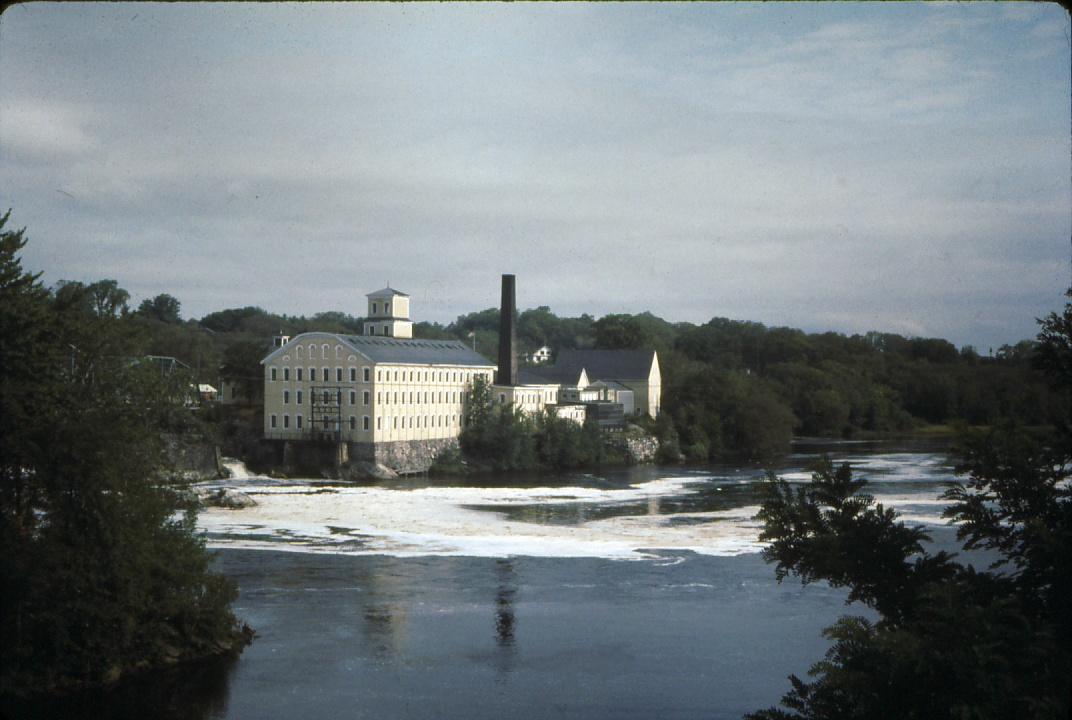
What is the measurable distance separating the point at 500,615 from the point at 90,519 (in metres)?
6.92

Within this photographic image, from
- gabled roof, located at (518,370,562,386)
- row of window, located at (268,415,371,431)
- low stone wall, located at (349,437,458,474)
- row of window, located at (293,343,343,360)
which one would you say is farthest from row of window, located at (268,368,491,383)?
gabled roof, located at (518,370,562,386)

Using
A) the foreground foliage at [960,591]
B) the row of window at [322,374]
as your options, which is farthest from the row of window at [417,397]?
the foreground foliage at [960,591]

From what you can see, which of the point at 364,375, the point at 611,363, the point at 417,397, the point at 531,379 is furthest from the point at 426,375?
the point at 611,363

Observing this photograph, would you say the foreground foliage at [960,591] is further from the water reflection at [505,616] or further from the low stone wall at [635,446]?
the low stone wall at [635,446]

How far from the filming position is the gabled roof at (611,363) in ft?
212

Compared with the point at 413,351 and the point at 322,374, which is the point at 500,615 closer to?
the point at 322,374

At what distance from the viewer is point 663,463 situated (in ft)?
176

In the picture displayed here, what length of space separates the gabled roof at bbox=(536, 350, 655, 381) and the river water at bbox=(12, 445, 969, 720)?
104 ft

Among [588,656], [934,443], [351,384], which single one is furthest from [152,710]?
[934,443]

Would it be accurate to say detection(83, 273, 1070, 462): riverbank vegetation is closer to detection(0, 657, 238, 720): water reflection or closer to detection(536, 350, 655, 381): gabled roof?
detection(536, 350, 655, 381): gabled roof

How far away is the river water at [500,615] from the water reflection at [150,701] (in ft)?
0.13

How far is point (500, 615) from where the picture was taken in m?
18.3

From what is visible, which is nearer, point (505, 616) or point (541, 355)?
point (505, 616)

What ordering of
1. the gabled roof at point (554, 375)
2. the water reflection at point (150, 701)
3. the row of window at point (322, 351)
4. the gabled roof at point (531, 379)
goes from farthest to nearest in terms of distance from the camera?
the gabled roof at point (554, 375)
the gabled roof at point (531, 379)
the row of window at point (322, 351)
the water reflection at point (150, 701)
